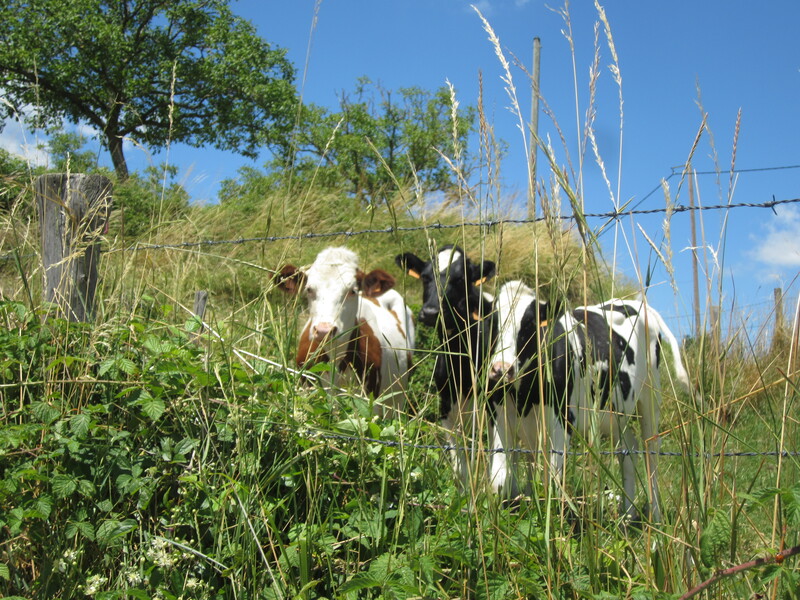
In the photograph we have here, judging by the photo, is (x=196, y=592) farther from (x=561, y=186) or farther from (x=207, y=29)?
(x=207, y=29)

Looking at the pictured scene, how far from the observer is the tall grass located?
1.83 meters

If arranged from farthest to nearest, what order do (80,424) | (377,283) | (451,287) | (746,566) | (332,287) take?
(377,283) < (451,287) < (332,287) < (80,424) < (746,566)

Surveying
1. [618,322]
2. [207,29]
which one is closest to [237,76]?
[207,29]

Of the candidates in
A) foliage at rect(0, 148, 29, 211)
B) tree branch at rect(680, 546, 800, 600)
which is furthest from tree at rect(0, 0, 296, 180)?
tree branch at rect(680, 546, 800, 600)

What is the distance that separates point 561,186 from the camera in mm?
1830

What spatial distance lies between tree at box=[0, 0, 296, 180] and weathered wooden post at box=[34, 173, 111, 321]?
23.2 m

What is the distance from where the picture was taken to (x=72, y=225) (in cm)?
336

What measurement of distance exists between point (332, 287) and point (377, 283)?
531 millimetres

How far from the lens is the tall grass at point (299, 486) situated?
1.83m

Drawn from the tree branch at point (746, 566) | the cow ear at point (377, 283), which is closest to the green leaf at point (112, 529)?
the tree branch at point (746, 566)

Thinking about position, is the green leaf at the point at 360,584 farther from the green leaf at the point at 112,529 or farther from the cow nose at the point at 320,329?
the cow nose at the point at 320,329

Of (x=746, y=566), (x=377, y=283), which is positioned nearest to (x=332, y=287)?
(x=377, y=283)

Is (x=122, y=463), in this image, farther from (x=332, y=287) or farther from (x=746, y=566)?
(x=332, y=287)

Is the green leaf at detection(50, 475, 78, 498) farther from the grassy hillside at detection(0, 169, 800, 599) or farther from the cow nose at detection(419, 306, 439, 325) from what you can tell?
the cow nose at detection(419, 306, 439, 325)
